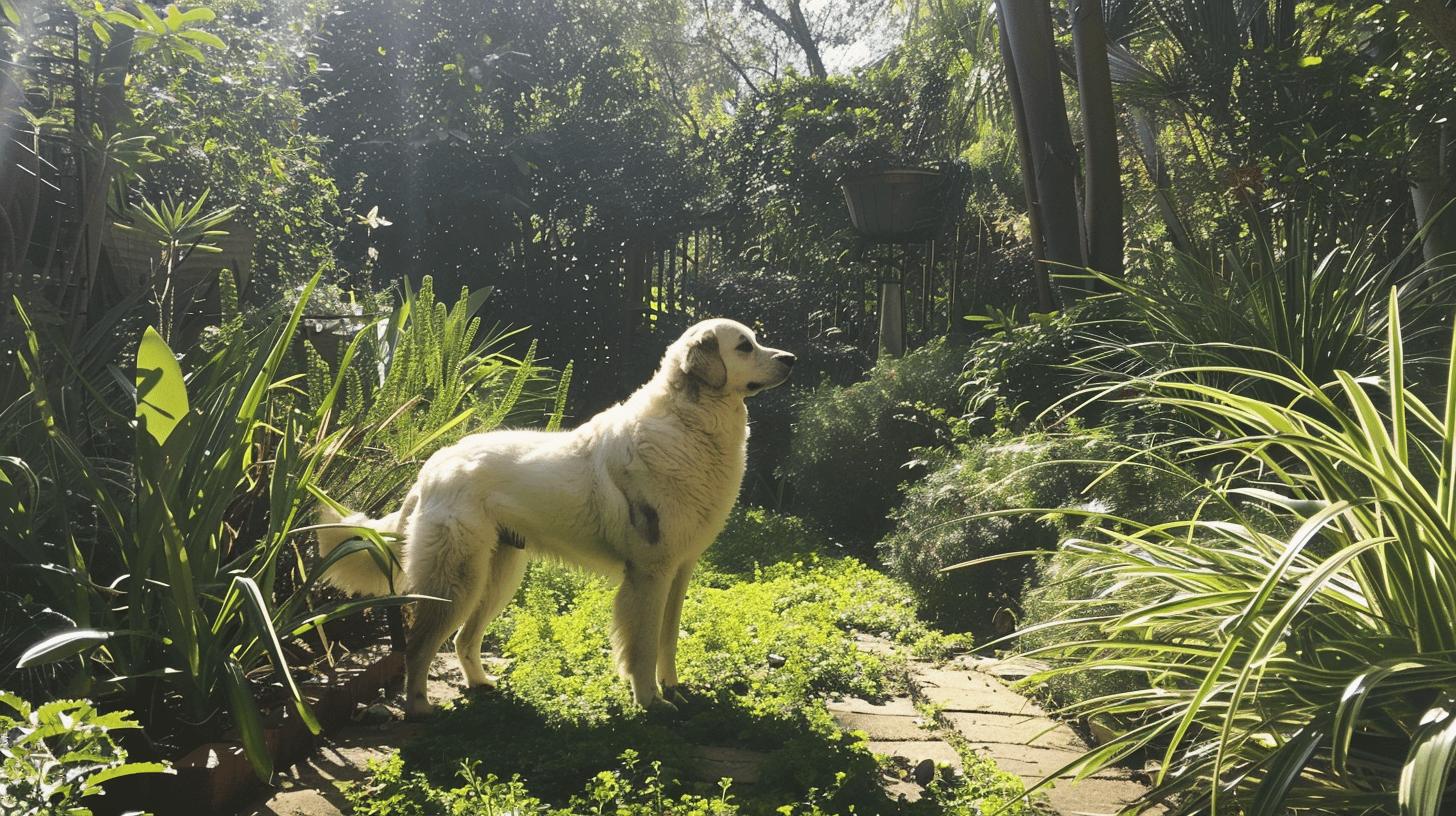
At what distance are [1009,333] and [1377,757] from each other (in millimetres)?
4760

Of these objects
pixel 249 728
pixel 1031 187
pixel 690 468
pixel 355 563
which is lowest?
pixel 249 728

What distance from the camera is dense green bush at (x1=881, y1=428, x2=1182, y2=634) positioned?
465 cm

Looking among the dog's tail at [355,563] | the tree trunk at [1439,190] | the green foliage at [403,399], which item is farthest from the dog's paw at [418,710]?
the tree trunk at [1439,190]

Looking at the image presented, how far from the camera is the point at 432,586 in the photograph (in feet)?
13.1

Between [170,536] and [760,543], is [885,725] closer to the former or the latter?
[170,536]

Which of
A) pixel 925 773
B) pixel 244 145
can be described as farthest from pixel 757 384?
pixel 244 145

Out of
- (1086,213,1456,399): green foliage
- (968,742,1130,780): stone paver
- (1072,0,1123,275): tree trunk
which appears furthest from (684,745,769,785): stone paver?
(1072,0,1123,275): tree trunk

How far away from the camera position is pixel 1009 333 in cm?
686

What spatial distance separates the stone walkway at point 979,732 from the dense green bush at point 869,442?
3.43m

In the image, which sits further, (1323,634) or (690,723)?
(690,723)

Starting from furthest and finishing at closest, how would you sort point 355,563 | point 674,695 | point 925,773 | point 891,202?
point 891,202 < point 674,695 < point 355,563 < point 925,773

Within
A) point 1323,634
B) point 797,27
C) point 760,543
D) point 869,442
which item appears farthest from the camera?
point 797,27

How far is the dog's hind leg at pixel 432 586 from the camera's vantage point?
3.99m

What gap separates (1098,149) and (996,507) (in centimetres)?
314
